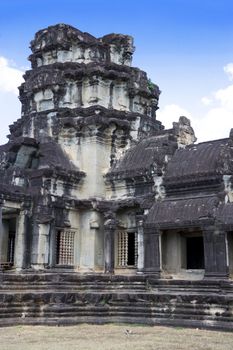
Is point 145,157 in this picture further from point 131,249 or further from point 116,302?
point 116,302

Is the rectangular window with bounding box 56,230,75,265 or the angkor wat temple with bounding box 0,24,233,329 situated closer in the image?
the angkor wat temple with bounding box 0,24,233,329

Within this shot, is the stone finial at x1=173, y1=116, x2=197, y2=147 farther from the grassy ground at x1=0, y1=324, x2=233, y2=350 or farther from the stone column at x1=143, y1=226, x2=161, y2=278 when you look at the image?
the grassy ground at x1=0, y1=324, x2=233, y2=350

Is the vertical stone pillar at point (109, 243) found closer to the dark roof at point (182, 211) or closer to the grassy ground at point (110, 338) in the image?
the dark roof at point (182, 211)

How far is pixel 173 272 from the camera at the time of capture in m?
19.0

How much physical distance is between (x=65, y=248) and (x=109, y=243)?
2037 millimetres

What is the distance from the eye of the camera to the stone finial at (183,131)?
72.5 ft

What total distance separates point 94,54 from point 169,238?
10768 millimetres

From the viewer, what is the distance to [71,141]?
23.0 m

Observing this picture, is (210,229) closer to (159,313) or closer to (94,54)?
(159,313)

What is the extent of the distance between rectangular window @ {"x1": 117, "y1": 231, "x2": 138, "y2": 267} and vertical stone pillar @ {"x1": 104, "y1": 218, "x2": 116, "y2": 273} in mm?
724

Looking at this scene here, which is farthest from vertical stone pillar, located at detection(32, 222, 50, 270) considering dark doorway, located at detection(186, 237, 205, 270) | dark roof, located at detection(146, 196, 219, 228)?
dark doorway, located at detection(186, 237, 205, 270)

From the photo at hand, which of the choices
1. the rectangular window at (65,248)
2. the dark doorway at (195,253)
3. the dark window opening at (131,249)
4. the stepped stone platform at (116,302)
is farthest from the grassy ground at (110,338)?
the dark window opening at (131,249)

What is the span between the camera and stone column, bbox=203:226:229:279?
1669cm

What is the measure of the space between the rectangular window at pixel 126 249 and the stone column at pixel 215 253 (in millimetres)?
4821
